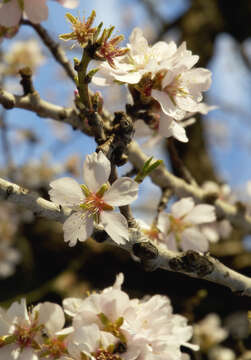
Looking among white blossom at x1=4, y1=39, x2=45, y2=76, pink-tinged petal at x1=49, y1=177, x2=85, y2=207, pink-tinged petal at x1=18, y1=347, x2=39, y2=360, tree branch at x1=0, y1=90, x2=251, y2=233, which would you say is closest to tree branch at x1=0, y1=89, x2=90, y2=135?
tree branch at x1=0, y1=90, x2=251, y2=233

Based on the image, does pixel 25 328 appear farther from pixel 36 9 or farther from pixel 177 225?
pixel 36 9

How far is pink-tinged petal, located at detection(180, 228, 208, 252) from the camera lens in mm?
1134

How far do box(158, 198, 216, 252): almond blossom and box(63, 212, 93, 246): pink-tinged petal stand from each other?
42 cm

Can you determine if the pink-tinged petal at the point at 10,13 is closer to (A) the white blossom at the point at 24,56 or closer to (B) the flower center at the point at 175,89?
(B) the flower center at the point at 175,89

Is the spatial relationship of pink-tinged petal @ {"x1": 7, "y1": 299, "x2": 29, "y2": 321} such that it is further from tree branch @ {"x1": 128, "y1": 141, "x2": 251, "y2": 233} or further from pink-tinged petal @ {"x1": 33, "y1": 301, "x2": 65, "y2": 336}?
tree branch @ {"x1": 128, "y1": 141, "x2": 251, "y2": 233}

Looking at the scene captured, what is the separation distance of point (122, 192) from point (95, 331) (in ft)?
0.91

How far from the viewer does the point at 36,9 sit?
1029 millimetres

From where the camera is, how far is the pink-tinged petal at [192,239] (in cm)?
113

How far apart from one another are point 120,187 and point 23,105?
547 millimetres

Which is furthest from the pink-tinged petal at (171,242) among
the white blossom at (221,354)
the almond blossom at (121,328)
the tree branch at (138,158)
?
the white blossom at (221,354)

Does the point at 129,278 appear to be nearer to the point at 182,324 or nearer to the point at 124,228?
the point at 182,324

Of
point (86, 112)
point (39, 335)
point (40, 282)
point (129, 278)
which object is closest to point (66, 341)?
point (39, 335)

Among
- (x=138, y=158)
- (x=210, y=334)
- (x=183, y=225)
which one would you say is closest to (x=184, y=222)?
(x=183, y=225)

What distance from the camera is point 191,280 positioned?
1.52 metres
